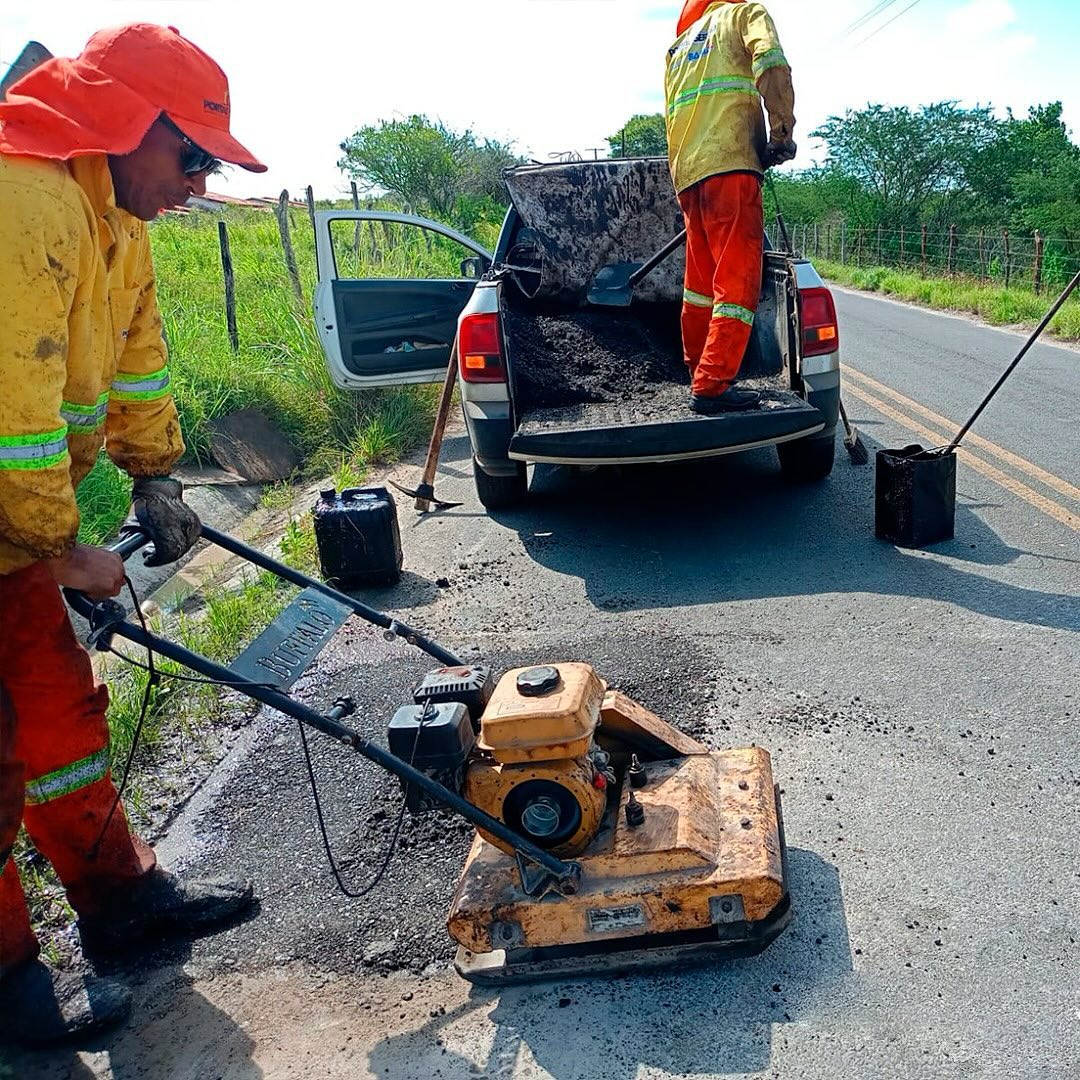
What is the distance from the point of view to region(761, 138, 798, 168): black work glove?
16.4 feet

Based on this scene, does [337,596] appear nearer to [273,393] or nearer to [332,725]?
[332,725]

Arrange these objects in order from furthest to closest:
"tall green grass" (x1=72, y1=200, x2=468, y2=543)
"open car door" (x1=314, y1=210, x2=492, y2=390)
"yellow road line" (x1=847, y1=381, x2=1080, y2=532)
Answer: "tall green grass" (x1=72, y1=200, x2=468, y2=543), "open car door" (x1=314, y1=210, x2=492, y2=390), "yellow road line" (x1=847, y1=381, x2=1080, y2=532)

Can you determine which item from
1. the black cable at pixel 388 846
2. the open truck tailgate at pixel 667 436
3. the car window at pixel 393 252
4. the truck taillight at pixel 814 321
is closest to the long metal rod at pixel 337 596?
the black cable at pixel 388 846

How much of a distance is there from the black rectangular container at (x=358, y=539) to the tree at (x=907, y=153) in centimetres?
3417

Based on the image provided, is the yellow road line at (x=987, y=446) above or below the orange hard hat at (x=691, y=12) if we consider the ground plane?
below

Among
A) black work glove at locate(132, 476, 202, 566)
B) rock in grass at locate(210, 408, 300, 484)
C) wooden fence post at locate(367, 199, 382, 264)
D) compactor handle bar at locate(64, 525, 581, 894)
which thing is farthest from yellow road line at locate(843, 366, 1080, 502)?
wooden fence post at locate(367, 199, 382, 264)

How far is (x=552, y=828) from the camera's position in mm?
2490

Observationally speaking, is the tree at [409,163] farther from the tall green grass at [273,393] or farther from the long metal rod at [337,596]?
the long metal rod at [337,596]

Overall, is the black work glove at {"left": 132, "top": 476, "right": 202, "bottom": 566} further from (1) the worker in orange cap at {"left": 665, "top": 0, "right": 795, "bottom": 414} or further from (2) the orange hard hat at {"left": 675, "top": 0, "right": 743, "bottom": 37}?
(2) the orange hard hat at {"left": 675, "top": 0, "right": 743, "bottom": 37}

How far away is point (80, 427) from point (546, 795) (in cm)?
144

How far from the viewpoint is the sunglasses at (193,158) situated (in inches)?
96.0

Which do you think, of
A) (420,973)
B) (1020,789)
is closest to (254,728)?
(420,973)

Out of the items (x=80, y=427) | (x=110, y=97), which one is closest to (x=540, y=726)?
(x=80, y=427)

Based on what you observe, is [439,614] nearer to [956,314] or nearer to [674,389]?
[674,389]
